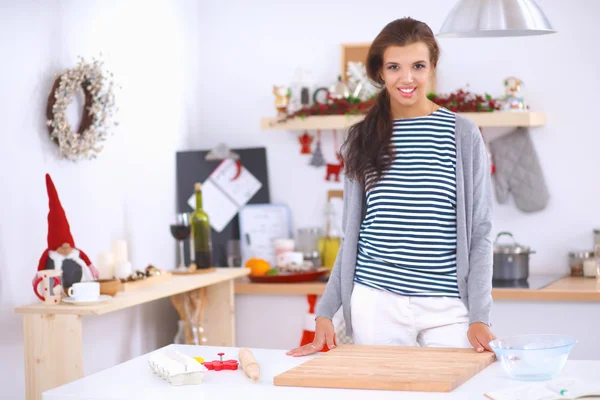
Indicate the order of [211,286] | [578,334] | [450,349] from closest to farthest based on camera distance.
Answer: [450,349]
[578,334]
[211,286]

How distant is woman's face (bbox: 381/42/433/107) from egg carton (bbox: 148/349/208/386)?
0.86 meters

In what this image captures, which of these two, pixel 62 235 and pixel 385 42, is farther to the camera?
pixel 62 235

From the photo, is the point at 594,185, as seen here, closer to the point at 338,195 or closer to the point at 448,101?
the point at 448,101

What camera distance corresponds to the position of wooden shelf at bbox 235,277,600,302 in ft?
11.1

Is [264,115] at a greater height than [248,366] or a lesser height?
greater

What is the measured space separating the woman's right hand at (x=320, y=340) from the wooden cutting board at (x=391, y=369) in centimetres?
7

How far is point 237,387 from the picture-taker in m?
1.63

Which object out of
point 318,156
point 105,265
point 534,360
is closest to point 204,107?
point 318,156

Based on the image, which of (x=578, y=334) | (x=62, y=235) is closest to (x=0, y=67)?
(x=62, y=235)

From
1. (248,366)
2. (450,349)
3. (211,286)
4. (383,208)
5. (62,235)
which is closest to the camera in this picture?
(248,366)

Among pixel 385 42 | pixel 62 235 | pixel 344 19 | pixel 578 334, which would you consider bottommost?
pixel 578 334

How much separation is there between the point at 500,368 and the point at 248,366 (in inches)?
20.4

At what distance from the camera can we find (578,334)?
11.3 feet

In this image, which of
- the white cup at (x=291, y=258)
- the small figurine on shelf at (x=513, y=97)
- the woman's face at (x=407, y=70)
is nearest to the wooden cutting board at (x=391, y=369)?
the woman's face at (x=407, y=70)
